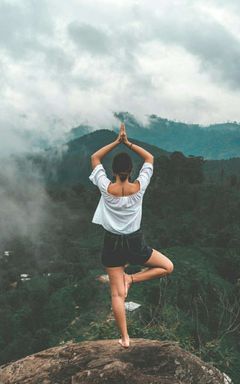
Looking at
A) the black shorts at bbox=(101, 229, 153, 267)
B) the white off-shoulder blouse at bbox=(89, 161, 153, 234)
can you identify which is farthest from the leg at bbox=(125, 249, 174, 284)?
the white off-shoulder blouse at bbox=(89, 161, 153, 234)

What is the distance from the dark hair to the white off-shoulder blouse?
18 cm

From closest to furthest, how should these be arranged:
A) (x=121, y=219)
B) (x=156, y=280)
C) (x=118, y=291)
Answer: (x=121, y=219) → (x=118, y=291) → (x=156, y=280)

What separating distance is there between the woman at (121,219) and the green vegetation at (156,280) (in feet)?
10.1

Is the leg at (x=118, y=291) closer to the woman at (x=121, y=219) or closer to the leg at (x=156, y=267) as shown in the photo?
the woman at (x=121, y=219)

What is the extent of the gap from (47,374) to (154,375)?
1308 millimetres

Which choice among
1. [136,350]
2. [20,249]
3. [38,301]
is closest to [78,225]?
[20,249]

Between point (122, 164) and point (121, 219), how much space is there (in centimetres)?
63

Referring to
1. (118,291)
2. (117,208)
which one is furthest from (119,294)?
(117,208)

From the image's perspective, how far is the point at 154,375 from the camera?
5309 millimetres

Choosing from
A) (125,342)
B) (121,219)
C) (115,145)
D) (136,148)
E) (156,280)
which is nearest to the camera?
(121,219)

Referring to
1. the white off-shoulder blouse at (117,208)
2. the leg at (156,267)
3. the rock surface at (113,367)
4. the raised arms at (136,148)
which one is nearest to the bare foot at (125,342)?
the rock surface at (113,367)

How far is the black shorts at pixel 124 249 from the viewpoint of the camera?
5.16m

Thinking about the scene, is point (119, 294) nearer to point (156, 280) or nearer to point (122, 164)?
point (122, 164)

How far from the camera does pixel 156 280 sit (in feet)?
104
